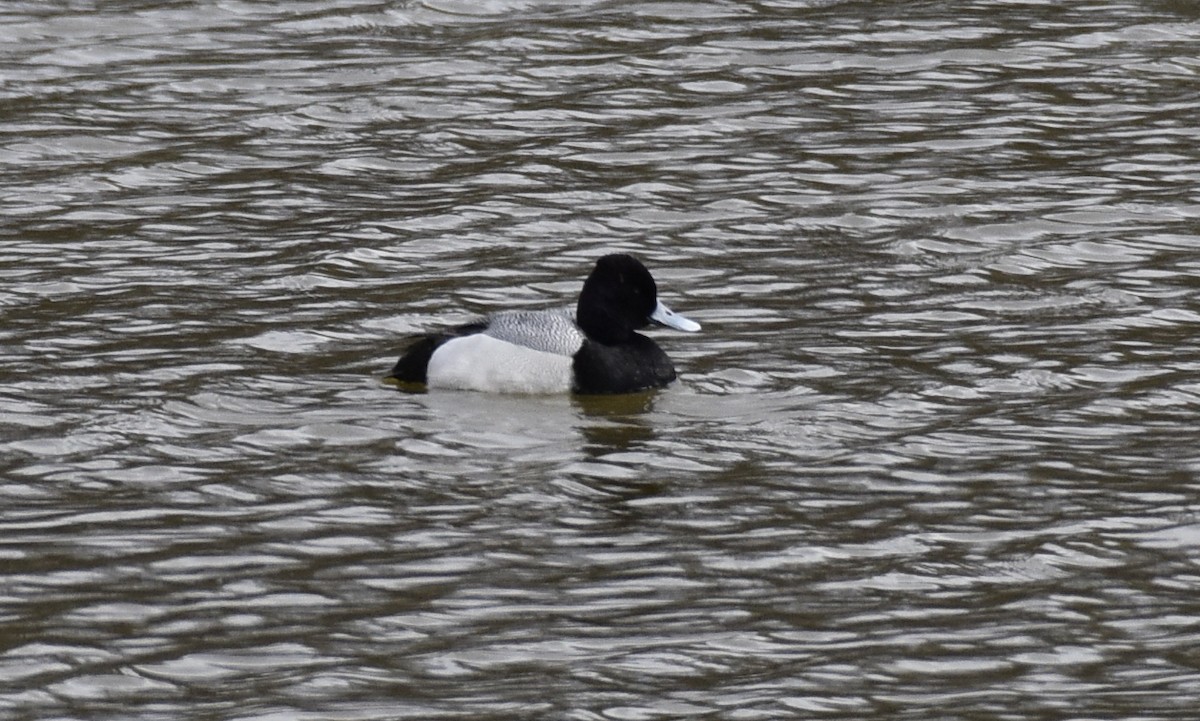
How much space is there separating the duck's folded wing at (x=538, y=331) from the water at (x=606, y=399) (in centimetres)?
36

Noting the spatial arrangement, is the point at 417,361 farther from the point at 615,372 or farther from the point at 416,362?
the point at 615,372

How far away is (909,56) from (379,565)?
11537 millimetres

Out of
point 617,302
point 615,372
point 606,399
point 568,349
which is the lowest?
point 606,399

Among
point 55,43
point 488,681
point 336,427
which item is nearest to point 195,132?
point 55,43

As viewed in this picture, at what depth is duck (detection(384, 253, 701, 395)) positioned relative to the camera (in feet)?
40.8

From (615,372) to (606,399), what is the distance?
156 mm

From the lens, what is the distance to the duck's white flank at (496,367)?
40.8 feet

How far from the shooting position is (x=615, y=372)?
12.6 meters

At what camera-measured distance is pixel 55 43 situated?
67.6 feet

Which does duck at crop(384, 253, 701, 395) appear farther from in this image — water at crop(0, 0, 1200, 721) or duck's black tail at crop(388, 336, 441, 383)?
water at crop(0, 0, 1200, 721)

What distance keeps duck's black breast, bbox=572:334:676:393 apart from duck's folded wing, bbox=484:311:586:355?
0.33 feet

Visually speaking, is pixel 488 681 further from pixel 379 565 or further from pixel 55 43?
pixel 55 43

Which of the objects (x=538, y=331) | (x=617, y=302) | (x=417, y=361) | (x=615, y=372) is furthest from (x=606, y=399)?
(x=417, y=361)

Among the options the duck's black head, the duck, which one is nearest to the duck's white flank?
the duck
